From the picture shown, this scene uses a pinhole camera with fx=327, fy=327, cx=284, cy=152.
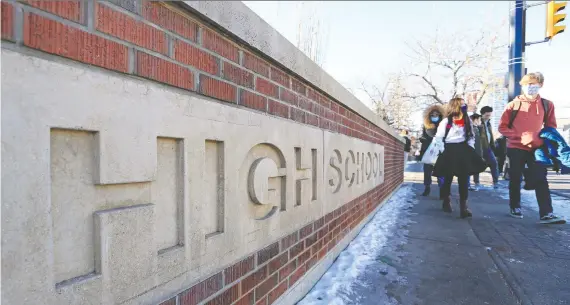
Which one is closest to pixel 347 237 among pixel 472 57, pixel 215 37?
pixel 215 37

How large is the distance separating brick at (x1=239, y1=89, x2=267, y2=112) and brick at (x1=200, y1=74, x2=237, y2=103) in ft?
0.23

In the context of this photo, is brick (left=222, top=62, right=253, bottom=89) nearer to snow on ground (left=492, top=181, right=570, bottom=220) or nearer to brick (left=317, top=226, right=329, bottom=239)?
brick (left=317, top=226, right=329, bottom=239)

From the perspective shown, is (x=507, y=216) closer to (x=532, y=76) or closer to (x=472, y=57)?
(x=532, y=76)

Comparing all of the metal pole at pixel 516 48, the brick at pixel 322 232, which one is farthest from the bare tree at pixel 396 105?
the brick at pixel 322 232

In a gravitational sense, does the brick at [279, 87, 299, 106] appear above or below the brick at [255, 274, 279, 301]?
above

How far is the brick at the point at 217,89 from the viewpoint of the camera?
1.36 metres

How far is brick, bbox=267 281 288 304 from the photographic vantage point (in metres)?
1.86

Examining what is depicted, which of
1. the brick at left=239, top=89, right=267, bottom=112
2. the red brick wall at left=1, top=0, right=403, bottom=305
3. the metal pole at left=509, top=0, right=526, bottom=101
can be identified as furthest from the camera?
the metal pole at left=509, top=0, right=526, bottom=101

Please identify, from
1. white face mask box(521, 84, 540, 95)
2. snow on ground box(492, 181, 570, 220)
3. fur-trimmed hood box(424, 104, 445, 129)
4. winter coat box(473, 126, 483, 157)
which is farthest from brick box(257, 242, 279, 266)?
winter coat box(473, 126, 483, 157)

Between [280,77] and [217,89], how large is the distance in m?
0.65

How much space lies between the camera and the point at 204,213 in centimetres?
138

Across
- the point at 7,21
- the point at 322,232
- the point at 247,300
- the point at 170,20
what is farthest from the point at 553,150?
the point at 7,21

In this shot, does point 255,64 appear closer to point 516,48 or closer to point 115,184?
point 115,184

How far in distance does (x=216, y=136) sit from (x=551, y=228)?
4.48 m
